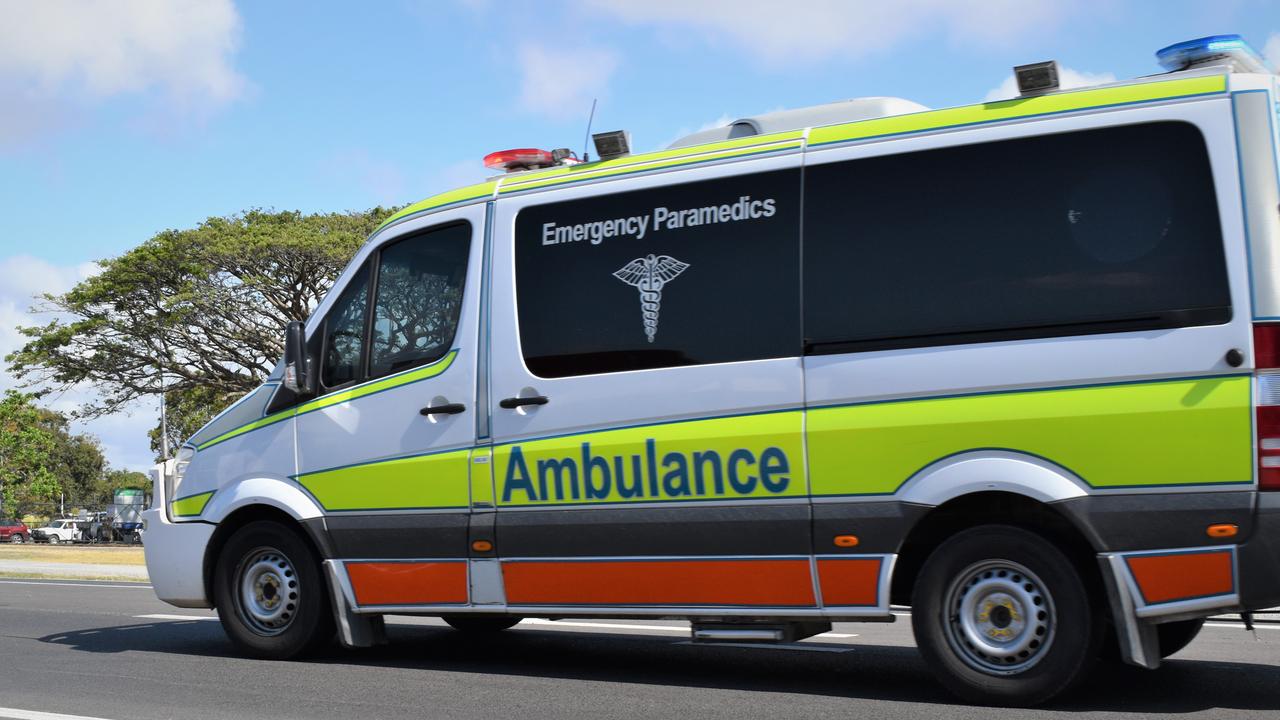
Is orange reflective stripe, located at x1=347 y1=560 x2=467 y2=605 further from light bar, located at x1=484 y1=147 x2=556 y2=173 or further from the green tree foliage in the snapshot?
the green tree foliage

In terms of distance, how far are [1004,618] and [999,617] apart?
0.08 ft

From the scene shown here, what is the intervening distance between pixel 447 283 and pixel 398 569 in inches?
65.8

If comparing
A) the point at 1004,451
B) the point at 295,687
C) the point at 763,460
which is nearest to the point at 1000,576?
the point at 1004,451

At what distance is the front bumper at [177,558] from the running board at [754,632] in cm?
344

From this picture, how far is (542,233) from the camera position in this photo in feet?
24.1

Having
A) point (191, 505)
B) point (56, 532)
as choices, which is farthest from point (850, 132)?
point (56, 532)

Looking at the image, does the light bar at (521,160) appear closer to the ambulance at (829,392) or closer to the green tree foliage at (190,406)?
the ambulance at (829,392)

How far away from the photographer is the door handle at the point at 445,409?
7350mm

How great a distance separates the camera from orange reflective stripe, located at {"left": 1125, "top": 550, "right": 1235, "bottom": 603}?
5.42 meters

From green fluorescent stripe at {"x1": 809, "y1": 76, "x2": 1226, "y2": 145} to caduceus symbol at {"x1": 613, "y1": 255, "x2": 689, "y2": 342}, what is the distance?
0.96 m

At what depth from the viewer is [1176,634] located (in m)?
6.59

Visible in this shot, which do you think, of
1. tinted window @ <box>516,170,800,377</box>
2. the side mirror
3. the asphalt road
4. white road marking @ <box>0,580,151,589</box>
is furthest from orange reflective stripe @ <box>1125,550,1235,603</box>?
white road marking @ <box>0,580,151,589</box>

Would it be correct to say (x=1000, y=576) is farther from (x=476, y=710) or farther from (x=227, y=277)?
(x=227, y=277)

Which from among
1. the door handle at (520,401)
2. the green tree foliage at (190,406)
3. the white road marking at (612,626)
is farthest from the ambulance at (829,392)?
the green tree foliage at (190,406)
